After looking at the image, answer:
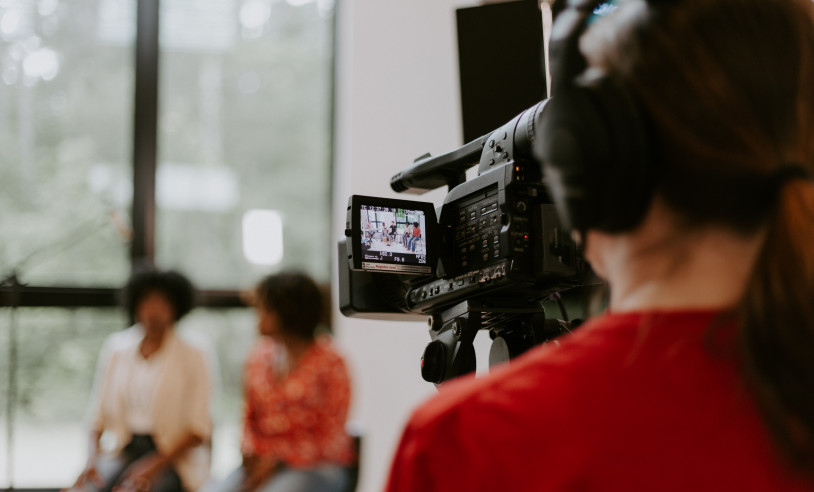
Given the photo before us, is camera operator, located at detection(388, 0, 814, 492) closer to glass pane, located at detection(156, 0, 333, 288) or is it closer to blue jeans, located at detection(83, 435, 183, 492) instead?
blue jeans, located at detection(83, 435, 183, 492)

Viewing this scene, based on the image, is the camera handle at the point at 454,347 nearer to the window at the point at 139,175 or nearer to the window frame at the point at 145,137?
the window at the point at 139,175

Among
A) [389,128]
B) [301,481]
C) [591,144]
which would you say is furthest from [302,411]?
[591,144]

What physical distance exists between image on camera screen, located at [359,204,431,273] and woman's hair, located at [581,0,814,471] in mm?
757

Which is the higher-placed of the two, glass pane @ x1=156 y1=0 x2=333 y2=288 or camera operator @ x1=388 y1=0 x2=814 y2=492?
glass pane @ x1=156 y1=0 x2=333 y2=288

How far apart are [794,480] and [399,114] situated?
2930mm

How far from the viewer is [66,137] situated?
148 inches

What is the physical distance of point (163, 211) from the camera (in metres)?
3.85

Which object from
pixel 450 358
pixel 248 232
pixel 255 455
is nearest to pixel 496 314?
pixel 450 358

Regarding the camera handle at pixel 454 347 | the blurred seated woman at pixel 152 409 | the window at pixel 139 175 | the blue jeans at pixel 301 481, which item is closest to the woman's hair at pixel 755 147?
the camera handle at pixel 454 347

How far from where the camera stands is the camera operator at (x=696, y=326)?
0.49 metres

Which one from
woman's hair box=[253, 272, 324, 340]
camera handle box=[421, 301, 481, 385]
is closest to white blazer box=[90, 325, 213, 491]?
woman's hair box=[253, 272, 324, 340]

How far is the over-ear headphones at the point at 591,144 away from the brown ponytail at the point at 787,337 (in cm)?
9

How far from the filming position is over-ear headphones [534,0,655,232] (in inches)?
21.0

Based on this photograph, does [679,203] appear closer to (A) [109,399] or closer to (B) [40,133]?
(A) [109,399]
